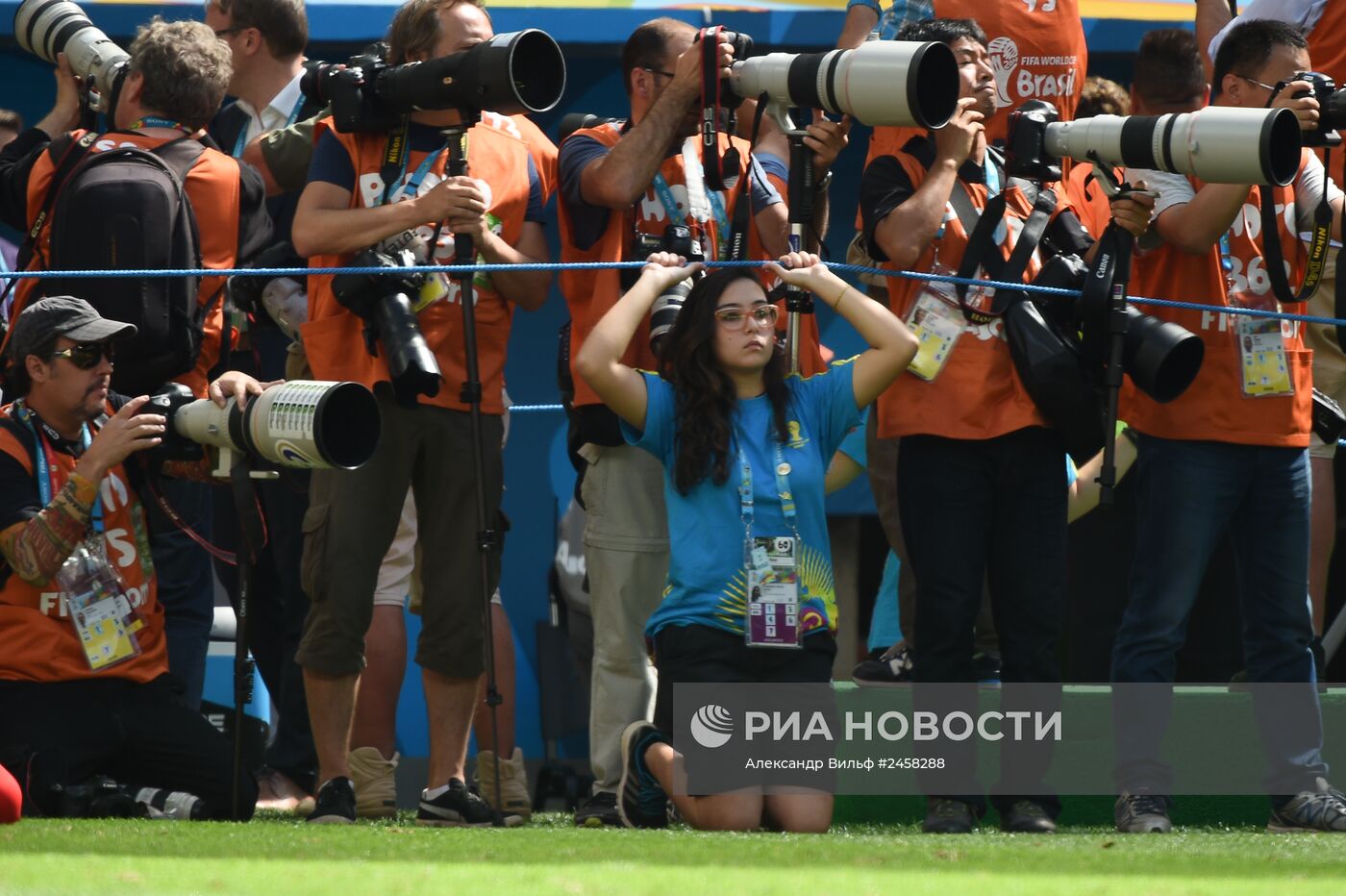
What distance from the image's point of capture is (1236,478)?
5172 mm

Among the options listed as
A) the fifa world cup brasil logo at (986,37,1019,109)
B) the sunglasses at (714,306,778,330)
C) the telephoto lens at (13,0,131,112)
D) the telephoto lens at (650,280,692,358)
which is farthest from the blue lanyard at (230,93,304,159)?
the fifa world cup brasil logo at (986,37,1019,109)

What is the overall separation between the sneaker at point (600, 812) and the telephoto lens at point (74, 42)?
2250 millimetres

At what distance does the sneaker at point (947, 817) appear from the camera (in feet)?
15.9

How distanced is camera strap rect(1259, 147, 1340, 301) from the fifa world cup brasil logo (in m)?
0.84

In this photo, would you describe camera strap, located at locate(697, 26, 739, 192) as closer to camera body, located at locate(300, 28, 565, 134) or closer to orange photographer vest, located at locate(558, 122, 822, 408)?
orange photographer vest, located at locate(558, 122, 822, 408)

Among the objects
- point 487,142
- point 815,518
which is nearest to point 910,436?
point 815,518

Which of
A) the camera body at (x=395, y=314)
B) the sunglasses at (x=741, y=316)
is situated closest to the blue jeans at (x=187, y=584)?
the camera body at (x=395, y=314)

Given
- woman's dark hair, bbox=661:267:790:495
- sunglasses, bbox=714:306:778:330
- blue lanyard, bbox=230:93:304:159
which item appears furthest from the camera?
blue lanyard, bbox=230:93:304:159

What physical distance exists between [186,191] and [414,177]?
0.70 meters

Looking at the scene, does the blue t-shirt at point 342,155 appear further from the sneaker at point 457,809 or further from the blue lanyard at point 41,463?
the sneaker at point 457,809

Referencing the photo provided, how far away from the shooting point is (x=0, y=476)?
16.1 ft

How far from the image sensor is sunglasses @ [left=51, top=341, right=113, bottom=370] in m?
4.94

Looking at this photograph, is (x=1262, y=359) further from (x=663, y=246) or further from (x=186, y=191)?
(x=186, y=191)

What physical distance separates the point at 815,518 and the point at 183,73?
2.02m
